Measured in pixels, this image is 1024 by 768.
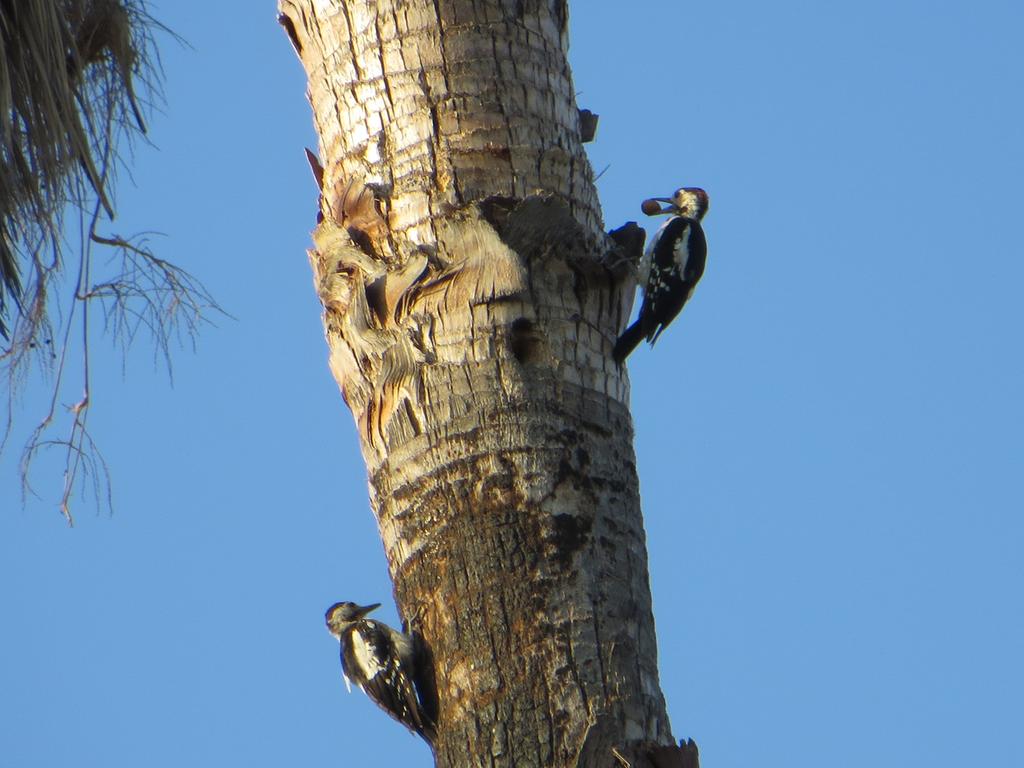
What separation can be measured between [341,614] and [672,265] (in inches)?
88.9

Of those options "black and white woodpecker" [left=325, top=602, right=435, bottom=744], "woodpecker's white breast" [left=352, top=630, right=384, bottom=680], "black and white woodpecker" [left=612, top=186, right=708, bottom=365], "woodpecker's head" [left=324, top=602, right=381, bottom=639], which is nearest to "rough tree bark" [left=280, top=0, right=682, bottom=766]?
"black and white woodpecker" [left=325, top=602, right=435, bottom=744]

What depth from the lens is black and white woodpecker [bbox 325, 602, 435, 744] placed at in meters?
3.44

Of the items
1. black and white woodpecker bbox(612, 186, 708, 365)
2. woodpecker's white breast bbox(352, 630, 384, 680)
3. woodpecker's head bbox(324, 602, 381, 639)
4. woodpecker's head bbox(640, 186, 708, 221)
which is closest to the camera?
woodpecker's white breast bbox(352, 630, 384, 680)

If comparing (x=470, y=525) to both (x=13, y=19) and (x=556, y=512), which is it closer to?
(x=556, y=512)

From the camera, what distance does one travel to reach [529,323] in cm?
369

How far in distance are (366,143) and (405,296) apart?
0.55 metres

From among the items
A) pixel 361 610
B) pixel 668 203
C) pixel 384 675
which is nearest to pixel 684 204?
pixel 668 203

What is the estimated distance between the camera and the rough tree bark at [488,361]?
3254 mm

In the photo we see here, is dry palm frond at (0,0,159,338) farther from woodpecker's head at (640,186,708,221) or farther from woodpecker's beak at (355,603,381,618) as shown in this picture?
woodpecker's head at (640,186,708,221)

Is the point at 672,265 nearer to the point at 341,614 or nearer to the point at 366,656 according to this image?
the point at 341,614

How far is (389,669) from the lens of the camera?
12.8ft

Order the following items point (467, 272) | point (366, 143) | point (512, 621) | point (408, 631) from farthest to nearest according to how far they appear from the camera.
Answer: point (366, 143) → point (467, 272) → point (408, 631) → point (512, 621)

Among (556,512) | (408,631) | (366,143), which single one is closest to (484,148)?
(366,143)

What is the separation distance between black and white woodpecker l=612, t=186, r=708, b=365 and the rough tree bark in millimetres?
1796
